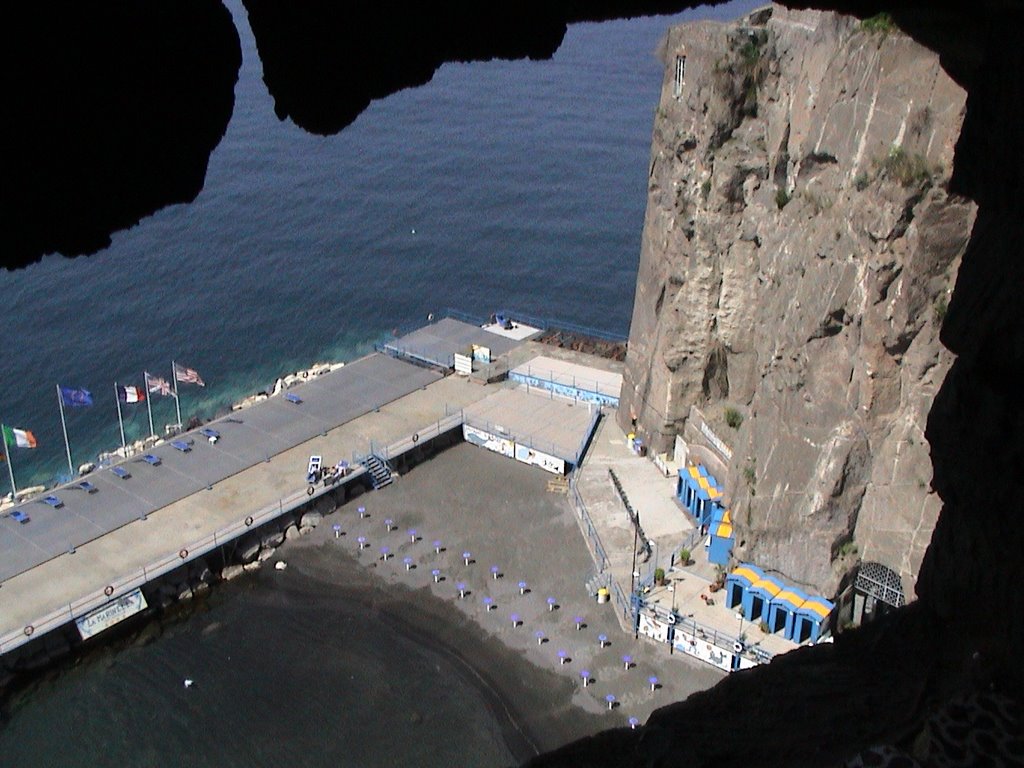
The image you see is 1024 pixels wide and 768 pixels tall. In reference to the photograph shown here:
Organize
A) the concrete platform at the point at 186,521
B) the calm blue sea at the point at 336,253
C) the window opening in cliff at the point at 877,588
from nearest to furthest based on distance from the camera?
the window opening in cliff at the point at 877,588
the concrete platform at the point at 186,521
the calm blue sea at the point at 336,253

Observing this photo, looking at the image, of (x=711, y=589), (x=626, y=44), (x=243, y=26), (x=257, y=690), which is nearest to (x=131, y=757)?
(x=257, y=690)

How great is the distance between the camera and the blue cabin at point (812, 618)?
38.8 m

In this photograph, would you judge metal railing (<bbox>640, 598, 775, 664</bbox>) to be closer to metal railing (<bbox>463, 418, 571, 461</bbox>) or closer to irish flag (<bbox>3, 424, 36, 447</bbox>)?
metal railing (<bbox>463, 418, 571, 461</bbox>)

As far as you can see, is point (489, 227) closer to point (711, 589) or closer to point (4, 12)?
point (711, 589)

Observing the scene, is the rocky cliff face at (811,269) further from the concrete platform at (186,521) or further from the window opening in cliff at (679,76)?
the concrete platform at (186,521)

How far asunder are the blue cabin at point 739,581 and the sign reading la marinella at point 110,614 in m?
24.7

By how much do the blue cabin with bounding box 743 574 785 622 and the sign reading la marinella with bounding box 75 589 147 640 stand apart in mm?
25390

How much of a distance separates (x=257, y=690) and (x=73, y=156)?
118 ft

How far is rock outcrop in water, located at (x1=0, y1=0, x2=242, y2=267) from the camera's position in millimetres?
7242

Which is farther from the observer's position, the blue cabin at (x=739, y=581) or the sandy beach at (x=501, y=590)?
the blue cabin at (x=739, y=581)

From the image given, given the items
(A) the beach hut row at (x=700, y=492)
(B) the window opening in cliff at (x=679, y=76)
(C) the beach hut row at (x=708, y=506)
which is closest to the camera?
(C) the beach hut row at (x=708, y=506)

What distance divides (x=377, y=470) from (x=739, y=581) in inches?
797

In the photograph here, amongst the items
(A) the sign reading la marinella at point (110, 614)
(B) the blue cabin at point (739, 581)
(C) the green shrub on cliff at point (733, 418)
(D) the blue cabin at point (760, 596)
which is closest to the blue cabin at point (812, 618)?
(D) the blue cabin at point (760, 596)

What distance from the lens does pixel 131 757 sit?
37.5m
